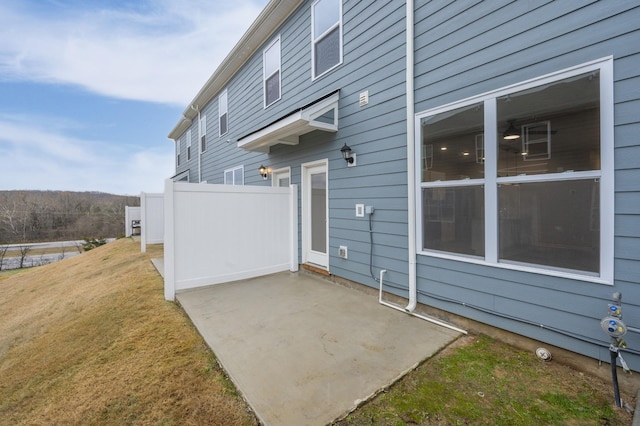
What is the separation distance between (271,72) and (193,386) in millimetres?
6636

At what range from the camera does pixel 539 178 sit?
242cm

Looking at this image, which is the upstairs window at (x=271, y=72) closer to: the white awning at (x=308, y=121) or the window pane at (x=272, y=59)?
the window pane at (x=272, y=59)

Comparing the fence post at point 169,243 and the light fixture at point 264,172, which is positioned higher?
the light fixture at point 264,172

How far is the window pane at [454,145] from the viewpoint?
2869 mm

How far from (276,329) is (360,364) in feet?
3.56

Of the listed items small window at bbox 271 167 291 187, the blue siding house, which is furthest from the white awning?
small window at bbox 271 167 291 187

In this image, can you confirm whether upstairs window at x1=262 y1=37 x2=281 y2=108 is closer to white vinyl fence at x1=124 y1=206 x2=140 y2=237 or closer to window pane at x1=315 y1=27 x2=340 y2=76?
window pane at x1=315 y1=27 x2=340 y2=76

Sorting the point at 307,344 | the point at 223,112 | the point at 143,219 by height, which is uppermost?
the point at 223,112

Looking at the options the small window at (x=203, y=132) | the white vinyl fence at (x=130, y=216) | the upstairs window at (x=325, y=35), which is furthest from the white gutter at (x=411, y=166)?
the white vinyl fence at (x=130, y=216)

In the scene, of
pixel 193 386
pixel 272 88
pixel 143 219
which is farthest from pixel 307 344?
pixel 143 219

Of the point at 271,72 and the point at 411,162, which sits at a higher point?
the point at 271,72

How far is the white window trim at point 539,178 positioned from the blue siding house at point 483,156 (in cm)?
1

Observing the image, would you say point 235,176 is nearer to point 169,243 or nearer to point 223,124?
point 223,124

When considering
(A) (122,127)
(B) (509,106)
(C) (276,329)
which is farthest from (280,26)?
(A) (122,127)
